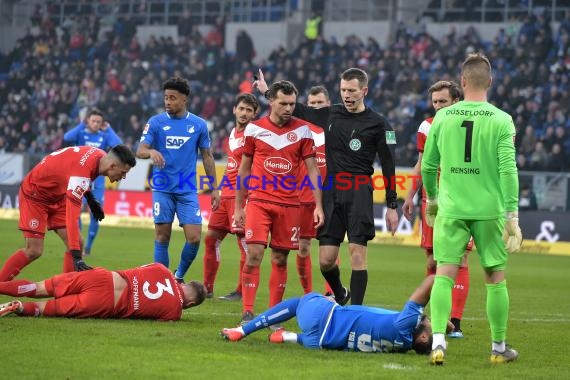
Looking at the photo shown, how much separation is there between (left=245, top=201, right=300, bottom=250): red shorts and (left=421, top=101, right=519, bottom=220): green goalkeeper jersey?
94.3 inches

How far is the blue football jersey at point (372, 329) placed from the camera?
805 cm

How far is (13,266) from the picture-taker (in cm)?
1055

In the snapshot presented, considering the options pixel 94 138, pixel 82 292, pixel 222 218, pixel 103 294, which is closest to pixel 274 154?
pixel 103 294

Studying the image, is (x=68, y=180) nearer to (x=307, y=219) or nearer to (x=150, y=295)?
(x=150, y=295)

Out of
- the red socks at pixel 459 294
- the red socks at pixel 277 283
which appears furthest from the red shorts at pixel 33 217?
the red socks at pixel 459 294

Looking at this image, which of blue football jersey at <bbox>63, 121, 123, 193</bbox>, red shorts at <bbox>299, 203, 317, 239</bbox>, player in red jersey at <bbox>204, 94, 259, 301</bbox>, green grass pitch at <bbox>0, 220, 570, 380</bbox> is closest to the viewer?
green grass pitch at <bbox>0, 220, 570, 380</bbox>

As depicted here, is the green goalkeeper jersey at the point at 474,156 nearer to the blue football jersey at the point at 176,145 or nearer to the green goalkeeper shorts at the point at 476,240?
the green goalkeeper shorts at the point at 476,240

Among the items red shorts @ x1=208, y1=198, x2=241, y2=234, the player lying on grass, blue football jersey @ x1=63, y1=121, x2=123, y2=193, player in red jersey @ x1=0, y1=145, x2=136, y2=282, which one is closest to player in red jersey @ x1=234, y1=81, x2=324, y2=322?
player in red jersey @ x1=0, y1=145, x2=136, y2=282

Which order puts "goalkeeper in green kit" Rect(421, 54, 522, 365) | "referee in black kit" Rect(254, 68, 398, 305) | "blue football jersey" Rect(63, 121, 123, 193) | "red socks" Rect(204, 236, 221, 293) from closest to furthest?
"goalkeeper in green kit" Rect(421, 54, 522, 365), "referee in black kit" Rect(254, 68, 398, 305), "red socks" Rect(204, 236, 221, 293), "blue football jersey" Rect(63, 121, 123, 193)

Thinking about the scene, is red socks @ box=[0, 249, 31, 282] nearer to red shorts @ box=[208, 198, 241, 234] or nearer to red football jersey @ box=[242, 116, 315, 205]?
red football jersey @ box=[242, 116, 315, 205]

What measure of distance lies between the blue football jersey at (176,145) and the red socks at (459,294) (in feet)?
12.0

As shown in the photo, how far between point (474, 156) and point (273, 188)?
2593mm

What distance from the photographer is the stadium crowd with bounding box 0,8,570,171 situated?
100ft

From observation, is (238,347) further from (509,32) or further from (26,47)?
(26,47)
